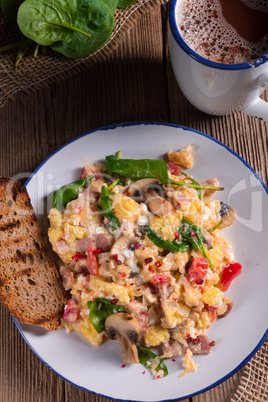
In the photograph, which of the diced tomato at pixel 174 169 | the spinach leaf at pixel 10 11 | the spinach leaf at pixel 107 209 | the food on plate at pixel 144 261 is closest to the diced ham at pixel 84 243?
the food on plate at pixel 144 261

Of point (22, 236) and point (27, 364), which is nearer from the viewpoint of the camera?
point (22, 236)

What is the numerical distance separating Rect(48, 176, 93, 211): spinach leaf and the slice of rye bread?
5.9 inches

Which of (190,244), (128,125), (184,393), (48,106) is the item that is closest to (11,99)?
(48,106)

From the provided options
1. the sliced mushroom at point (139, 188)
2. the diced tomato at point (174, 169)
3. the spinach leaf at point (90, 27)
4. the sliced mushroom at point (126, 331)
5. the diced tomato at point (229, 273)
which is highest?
the spinach leaf at point (90, 27)

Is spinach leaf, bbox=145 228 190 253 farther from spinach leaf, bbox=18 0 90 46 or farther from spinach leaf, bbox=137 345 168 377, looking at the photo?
spinach leaf, bbox=18 0 90 46

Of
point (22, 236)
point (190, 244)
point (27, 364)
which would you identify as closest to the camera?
point (190, 244)

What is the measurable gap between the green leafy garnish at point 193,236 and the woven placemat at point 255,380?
26.8 inches

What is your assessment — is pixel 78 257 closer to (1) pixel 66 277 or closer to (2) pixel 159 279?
(1) pixel 66 277

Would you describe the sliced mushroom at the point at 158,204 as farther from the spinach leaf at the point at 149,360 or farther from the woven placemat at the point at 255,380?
the woven placemat at the point at 255,380

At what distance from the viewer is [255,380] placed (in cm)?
291

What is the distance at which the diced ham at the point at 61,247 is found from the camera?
2.69 m

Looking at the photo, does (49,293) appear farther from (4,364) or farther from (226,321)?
(226,321)

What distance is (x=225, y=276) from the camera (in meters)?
2.74

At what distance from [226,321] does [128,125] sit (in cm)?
120
